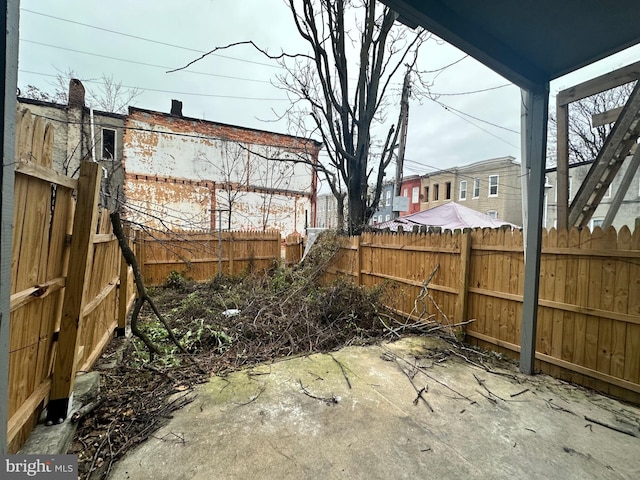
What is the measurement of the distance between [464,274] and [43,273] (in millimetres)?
4443


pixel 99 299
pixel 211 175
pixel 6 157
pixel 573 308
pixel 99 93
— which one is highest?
pixel 99 93

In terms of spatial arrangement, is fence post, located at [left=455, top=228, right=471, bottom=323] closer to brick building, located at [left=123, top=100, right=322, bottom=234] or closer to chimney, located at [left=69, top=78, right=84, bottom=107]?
brick building, located at [left=123, top=100, right=322, bottom=234]

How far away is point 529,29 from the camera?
2336 millimetres

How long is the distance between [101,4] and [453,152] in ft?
58.4

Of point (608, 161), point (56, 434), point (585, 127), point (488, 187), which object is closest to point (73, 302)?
point (56, 434)

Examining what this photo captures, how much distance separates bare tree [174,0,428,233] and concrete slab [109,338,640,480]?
508 cm

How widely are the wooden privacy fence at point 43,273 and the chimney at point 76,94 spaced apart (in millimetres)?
12955

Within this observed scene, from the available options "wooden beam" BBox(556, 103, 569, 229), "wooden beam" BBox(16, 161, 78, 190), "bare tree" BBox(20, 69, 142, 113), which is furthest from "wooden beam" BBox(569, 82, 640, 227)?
"bare tree" BBox(20, 69, 142, 113)

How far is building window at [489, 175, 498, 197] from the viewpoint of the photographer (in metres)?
19.0

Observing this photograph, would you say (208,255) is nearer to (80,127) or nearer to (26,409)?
(26,409)

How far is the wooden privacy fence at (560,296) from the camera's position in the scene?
2576 mm

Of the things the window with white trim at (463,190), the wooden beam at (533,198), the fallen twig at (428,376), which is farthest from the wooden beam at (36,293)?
the window with white trim at (463,190)

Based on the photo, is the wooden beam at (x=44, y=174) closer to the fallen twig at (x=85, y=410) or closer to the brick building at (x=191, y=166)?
the fallen twig at (x=85, y=410)

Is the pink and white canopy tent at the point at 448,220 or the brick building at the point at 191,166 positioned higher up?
the brick building at the point at 191,166
